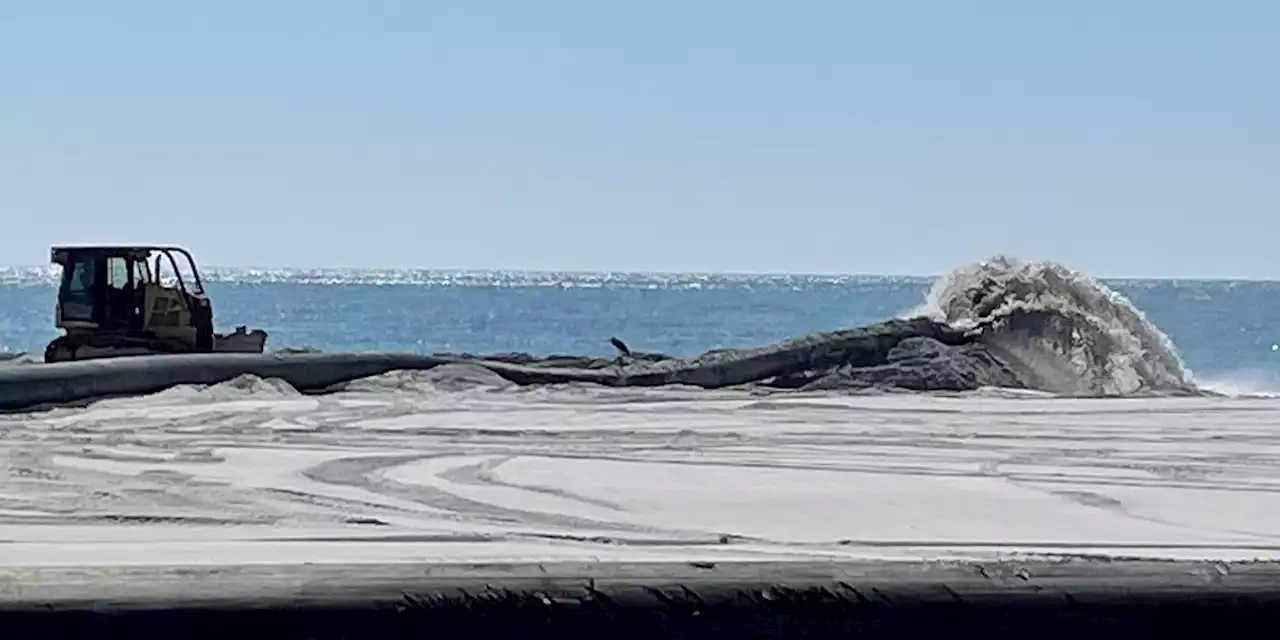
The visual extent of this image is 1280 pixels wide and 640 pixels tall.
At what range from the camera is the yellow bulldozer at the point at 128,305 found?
56.0 feet

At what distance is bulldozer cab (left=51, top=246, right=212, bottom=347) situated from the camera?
17.2 m

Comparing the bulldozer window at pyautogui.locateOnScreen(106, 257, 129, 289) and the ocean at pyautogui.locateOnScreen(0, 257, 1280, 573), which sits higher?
the bulldozer window at pyautogui.locateOnScreen(106, 257, 129, 289)

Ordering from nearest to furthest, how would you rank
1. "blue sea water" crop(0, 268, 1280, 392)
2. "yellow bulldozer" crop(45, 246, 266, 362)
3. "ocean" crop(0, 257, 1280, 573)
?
"ocean" crop(0, 257, 1280, 573)
"yellow bulldozer" crop(45, 246, 266, 362)
"blue sea water" crop(0, 268, 1280, 392)

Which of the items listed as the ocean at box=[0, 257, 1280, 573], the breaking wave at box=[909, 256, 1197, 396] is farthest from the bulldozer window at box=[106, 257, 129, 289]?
the breaking wave at box=[909, 256, 1197, 396]

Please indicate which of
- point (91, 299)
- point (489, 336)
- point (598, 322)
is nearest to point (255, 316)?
point (598, 322)

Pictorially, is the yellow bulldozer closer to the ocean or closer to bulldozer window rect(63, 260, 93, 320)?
bulldozer window rect(63, 260, 93, 320)

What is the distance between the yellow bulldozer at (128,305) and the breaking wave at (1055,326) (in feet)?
22.9

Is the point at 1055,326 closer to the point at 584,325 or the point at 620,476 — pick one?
the point at 620,476

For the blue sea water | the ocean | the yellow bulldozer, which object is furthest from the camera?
the blue sea water

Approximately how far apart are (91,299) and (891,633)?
15796 millimetres

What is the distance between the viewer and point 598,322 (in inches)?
2399

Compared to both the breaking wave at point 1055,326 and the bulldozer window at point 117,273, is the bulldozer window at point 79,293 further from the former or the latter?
the breaking wave at point 1055,326

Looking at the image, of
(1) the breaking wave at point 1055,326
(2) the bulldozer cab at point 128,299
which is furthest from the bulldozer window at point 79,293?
(1) the breaking wave at point 1055,326

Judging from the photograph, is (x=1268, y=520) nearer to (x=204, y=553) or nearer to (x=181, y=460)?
(x=204, y=553)
